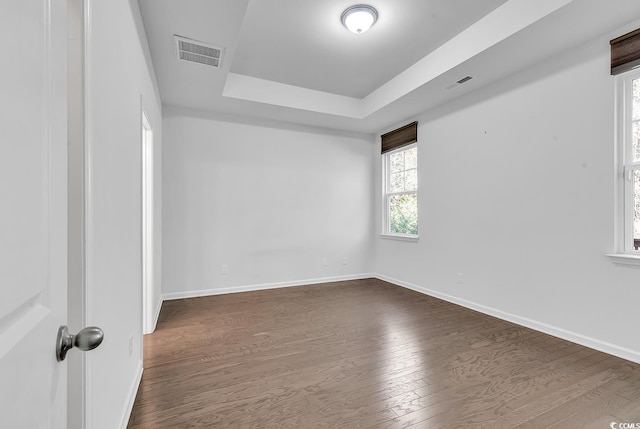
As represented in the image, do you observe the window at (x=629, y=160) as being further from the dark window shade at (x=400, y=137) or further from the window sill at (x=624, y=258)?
the dark window shade at (x=400, y=137)

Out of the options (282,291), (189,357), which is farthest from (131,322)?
(282,291)

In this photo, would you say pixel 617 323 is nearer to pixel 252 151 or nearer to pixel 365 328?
pixel 365 328

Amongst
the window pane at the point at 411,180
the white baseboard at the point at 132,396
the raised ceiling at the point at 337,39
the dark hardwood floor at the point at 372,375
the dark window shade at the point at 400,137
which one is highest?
the raised ceiling at the point at 337,39

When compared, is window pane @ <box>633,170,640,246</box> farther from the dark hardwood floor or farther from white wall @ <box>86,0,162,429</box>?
white wall @ <box>86,0,162,429</box>

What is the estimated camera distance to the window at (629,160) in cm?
242

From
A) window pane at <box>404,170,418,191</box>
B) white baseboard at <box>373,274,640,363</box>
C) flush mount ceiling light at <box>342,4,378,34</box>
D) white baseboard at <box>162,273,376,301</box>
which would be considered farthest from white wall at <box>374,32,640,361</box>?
flush mount ceiling light at <box>342,4,378,34</box>

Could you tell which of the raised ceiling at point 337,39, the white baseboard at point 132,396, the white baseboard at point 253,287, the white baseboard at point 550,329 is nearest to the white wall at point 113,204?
the white baseboard at point 132,396

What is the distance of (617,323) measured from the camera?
2408 millimetres

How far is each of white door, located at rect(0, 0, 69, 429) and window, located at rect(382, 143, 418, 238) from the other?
439 cm

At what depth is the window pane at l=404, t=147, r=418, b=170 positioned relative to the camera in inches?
182

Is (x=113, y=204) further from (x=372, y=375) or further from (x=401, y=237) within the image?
(x=401, y=237)

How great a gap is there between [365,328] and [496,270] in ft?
5.31

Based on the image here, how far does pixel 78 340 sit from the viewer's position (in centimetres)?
64

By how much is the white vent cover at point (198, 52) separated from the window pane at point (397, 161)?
313 cm
